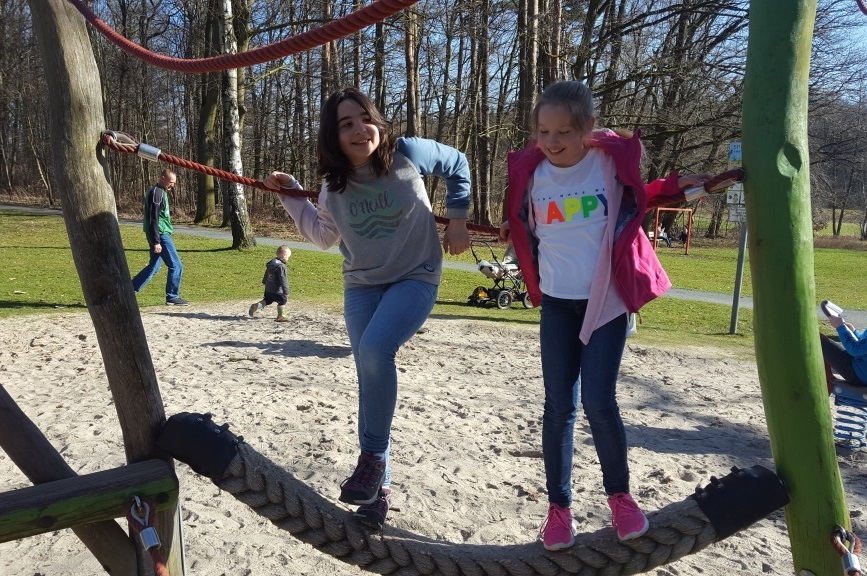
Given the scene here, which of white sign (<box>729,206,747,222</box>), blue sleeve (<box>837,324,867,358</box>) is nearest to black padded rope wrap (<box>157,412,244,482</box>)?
blue sleeve (<box>837,324,867,358</box>)

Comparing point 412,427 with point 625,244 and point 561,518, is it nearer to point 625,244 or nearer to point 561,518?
point 561,518

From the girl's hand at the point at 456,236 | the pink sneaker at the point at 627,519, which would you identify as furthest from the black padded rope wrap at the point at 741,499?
the girl's hand at the point at 456,236

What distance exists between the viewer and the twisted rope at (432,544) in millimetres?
2090

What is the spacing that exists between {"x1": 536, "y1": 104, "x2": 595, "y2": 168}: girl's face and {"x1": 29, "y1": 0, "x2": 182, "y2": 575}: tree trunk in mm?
1362

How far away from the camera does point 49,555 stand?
304cm

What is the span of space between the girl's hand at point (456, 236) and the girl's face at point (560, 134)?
47 centimetres

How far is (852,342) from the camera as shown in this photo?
4488mm

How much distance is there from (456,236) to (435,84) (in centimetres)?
2497

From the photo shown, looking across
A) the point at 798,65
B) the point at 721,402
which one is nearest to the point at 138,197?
the point at 721,402

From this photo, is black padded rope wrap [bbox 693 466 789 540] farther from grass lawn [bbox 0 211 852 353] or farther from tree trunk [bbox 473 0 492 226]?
tree trunk [bbox 473 0 492 226]

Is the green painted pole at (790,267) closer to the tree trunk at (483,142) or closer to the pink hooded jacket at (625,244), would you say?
the pink hooded jacket at (625,244)

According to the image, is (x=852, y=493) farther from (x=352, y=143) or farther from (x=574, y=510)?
(x=352, y=143)

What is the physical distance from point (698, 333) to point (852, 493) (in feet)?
16.5

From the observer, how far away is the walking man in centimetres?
866
